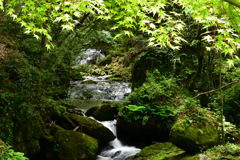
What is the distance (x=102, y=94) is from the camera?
41.2 feet

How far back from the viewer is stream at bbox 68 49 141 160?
24.2ft

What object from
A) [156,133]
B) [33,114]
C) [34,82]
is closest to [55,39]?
[34,82]

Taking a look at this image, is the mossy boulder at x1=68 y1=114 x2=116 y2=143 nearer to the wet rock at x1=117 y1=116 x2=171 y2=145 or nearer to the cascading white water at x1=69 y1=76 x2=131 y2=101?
the wet rock at x1=117 y1=116 x2=171 y2=145

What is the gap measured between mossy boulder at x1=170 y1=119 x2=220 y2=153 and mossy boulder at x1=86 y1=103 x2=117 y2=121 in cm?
441

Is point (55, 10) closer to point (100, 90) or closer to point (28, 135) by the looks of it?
point (28, 135)

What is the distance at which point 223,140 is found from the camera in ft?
15.8

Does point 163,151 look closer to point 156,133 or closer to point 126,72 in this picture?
point 156,133

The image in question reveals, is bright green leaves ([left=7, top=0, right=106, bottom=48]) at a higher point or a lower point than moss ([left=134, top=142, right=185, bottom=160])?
higher

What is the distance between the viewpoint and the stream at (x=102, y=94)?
7.38 m

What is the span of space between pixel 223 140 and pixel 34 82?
5.16 m

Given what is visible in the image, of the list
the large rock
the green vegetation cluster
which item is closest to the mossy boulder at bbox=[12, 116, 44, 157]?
the green vegetation cluster

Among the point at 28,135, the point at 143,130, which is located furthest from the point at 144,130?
the point at 28,135

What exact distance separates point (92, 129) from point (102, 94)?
510 cm

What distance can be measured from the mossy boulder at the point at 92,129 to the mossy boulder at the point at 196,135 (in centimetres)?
330
